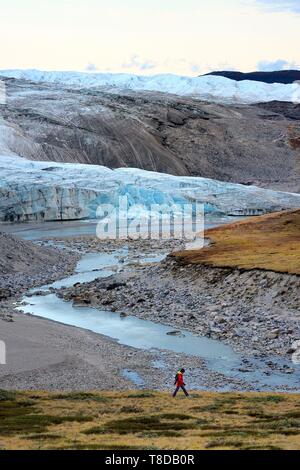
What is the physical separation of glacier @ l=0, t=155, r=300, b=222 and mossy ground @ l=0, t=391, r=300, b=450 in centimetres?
7966

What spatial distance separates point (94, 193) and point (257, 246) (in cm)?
5004

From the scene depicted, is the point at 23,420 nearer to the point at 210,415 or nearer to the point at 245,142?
the point at 210,415

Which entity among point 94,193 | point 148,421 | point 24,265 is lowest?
point 94,193

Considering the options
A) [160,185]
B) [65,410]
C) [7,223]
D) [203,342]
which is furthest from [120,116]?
[65,410]

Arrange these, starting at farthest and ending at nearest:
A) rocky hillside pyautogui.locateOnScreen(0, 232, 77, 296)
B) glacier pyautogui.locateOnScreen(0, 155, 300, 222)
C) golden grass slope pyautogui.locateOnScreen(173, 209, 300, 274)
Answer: glacier pyautogui.locateOnScreen(0, 155, 300, 222) → rocky hillside pyautogui.locateOnScreen(0, 232, 77, 296) → golden grass slope pyautogui.locateOnScreen(173, 209, 300, 274)

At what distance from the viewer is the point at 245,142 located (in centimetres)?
19825

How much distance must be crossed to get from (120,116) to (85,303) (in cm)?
13904
